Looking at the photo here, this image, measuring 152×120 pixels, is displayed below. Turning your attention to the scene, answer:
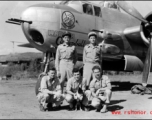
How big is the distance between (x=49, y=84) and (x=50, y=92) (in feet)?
0.96

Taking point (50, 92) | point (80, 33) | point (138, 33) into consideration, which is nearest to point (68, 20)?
point (80, 33)

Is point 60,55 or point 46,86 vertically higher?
point 60,55

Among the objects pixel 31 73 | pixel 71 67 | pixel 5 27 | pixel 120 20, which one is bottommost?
pixel 31 73

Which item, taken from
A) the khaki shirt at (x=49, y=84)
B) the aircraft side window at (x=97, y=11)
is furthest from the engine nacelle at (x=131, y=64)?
the khaki shirt at (x=49, y=84)

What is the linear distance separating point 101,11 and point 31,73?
1324 centimetres

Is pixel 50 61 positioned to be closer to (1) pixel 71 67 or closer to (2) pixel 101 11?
(1) pixel 71 67

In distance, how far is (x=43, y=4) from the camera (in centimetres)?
840

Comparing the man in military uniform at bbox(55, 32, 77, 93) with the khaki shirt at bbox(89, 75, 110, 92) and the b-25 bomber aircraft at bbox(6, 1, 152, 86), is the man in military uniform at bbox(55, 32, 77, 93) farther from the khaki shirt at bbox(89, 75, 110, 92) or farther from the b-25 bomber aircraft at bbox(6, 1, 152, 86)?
the b-25 bomber aircraft at bbox(6, 1, 152, 86)

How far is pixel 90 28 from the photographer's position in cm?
921

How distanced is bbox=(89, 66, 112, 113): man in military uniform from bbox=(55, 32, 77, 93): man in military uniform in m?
0.68

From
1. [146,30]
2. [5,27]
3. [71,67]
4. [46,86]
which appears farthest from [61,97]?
[146,30]

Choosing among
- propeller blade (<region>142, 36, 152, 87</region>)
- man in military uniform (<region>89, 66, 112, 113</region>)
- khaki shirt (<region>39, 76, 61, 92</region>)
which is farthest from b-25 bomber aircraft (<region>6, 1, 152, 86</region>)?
khaki shirt (<region>39, 76, 61, 92</region>)

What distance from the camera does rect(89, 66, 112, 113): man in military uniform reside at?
16.0 ft

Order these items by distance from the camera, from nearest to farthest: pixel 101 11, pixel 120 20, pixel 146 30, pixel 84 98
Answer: pixel 84 98 < pixel 146 30 < pixel 101 11 < pixel 120 20
